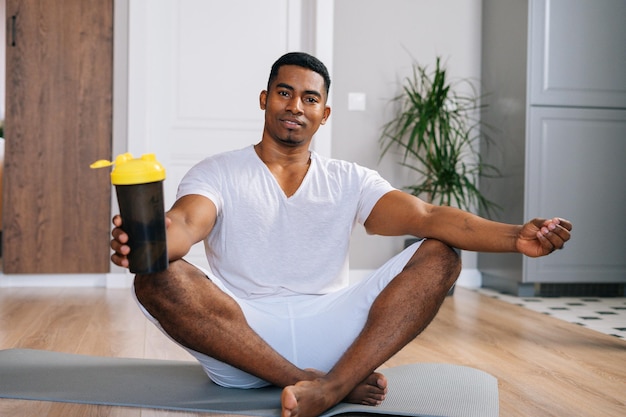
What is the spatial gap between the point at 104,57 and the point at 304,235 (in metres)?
2.86

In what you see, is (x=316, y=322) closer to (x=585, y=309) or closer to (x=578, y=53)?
(x=585, y=309)

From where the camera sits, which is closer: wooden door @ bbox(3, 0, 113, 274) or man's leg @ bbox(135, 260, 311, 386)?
man's leg @ bbox(135, 260, 311, 386)

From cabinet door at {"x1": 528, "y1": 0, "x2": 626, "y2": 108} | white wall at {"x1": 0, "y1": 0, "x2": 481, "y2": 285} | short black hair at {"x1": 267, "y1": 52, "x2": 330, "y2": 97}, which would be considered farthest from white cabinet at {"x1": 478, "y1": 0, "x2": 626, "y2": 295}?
short black hair at {"x1": 267, "y1": 52, "x2": 330, "y2": 97}

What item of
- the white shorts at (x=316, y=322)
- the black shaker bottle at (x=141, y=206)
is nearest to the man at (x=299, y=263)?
the white shorts at (x=316, y=322)

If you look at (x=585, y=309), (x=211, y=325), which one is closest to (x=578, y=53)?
(x=585, y=309)

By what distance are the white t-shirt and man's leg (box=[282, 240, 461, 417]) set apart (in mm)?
203

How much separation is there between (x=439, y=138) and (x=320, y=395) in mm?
3100

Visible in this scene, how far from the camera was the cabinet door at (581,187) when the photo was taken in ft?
13.9

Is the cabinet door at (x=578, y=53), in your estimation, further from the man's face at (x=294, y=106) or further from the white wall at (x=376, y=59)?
the man's face at (x=294, y=106)

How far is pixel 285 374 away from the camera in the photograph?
175 cm

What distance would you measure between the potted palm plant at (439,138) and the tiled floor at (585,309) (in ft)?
1.87

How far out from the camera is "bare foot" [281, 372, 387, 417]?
1.56 m

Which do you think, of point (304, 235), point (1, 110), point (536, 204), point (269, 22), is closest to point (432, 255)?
point (304, 235)

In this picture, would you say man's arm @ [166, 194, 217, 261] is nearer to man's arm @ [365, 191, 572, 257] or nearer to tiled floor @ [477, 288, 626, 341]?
man's arm @ [365, 191, 572, 257]
